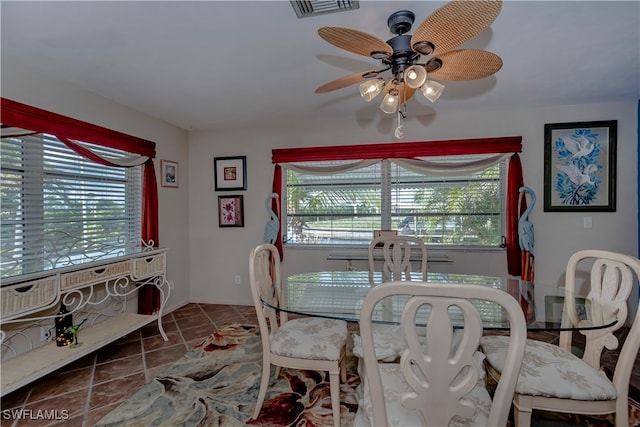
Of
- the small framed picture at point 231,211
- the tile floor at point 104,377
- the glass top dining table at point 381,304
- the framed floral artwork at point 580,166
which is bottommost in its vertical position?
the tile floor at point 104,377

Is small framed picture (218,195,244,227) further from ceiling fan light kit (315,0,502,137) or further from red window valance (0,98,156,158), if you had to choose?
ceiling fan light kit (315,0,502,137)

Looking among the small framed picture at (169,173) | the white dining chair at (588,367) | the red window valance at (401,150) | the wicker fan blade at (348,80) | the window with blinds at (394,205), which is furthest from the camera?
the small framed picture at (169,173)

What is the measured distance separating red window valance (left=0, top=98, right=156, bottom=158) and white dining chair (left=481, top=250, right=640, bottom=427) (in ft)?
10.8

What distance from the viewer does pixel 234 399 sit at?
1915 mm

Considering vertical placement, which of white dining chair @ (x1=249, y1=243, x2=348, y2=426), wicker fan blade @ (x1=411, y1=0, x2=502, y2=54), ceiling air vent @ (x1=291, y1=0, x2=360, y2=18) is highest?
ceiling air vent @ (x1=291, y1=0, x2=360, y2=18)

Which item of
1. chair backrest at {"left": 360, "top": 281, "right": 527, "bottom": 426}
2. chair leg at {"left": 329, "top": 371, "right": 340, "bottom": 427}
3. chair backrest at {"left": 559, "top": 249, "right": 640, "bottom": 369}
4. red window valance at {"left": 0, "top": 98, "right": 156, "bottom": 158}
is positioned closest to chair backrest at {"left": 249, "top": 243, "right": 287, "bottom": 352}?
→ chair leg at {"left": 329, "top": 371, "right": 340, "bottom": 427}

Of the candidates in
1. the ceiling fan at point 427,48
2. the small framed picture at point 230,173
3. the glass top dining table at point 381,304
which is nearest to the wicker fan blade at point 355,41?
the ceiling fan at point 427,48

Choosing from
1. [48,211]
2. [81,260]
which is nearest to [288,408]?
[81,260]

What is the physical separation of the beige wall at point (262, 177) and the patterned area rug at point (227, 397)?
1479mm

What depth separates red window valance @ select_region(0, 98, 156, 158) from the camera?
2.05 metres

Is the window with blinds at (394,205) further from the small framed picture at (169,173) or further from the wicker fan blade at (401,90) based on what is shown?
the wicker fan blade at (401,90)

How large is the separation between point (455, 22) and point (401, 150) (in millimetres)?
2193

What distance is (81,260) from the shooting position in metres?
2.50

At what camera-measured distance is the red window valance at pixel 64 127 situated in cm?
205
